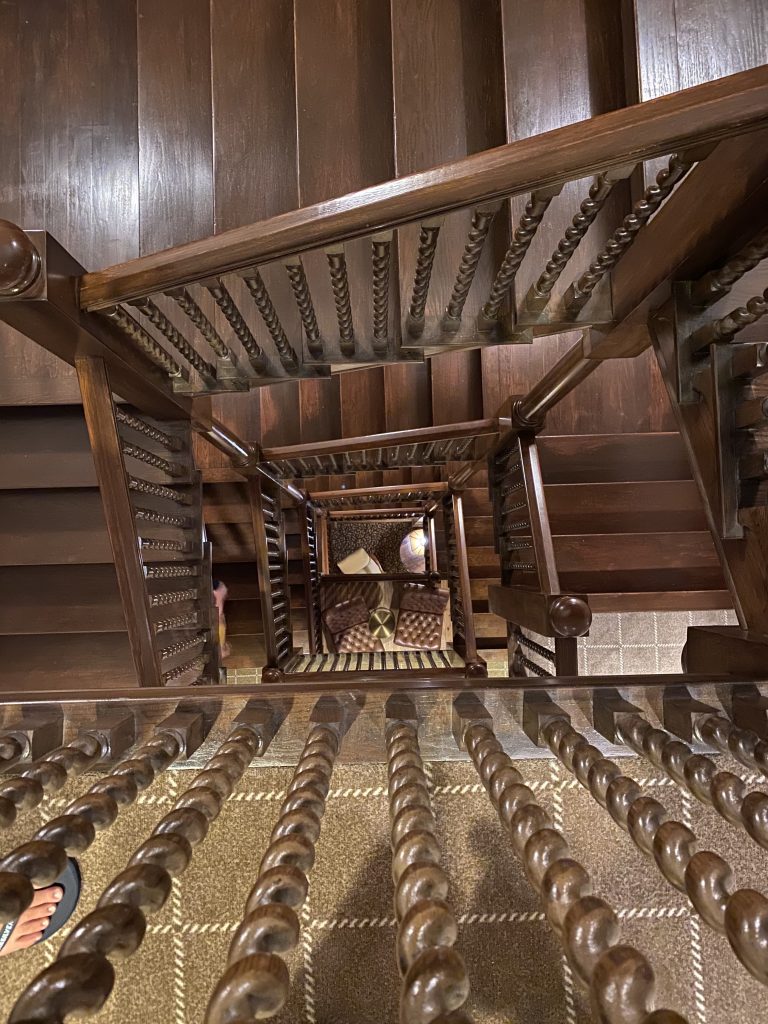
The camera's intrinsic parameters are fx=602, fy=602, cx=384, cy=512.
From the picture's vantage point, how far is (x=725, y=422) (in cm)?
115

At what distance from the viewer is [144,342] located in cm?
147

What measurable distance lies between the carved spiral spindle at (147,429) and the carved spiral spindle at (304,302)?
1.72ft

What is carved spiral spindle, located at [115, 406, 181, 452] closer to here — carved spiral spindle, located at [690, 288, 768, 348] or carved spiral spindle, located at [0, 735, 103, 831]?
carved spiral spindle, located at [0, 735, 103, 831]

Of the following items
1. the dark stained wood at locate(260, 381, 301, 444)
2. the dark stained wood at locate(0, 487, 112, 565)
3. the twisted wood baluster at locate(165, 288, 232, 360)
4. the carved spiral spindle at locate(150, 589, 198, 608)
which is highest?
the dark stained wood at locate(260, 381, 301, 444)

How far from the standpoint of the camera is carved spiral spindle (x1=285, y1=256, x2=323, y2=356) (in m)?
1.29

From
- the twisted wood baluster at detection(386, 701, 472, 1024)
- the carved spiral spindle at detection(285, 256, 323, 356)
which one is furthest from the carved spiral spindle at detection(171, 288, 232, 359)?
the twisted wood baluster at detection(386, 701, 472, 1024)

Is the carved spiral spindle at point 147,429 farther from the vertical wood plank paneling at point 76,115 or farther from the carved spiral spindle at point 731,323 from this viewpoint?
the carved spiral spindle at point 731,323

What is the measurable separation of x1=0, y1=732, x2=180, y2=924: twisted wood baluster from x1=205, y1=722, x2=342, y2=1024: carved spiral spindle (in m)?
0.19

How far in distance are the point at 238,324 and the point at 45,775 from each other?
1.10 metres

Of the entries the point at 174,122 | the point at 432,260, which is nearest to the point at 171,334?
the point at 432,260

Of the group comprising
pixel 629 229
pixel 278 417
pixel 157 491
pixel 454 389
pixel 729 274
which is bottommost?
pixel 157 491

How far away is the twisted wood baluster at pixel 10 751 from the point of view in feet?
2.57

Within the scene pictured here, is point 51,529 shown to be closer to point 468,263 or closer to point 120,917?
point 468,263

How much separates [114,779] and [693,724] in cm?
75
